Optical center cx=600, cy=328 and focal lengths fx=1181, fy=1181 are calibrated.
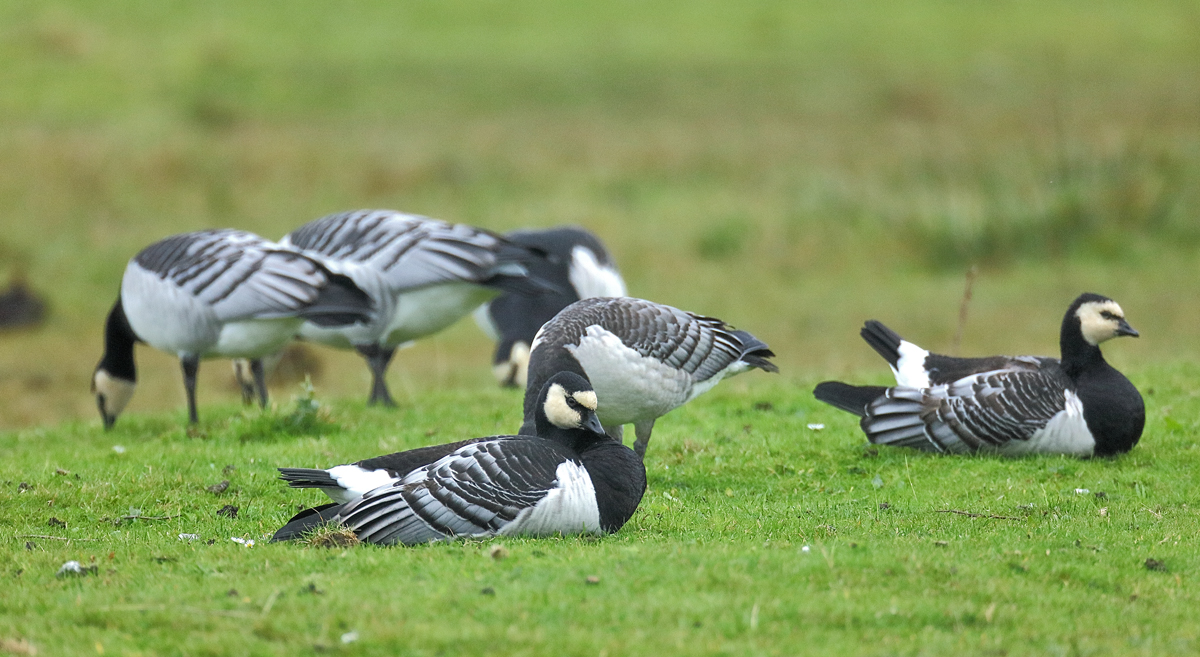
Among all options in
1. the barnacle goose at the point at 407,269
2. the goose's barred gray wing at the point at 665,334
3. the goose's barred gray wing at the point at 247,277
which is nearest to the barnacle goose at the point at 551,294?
the barnacle goose at the point at 407,269

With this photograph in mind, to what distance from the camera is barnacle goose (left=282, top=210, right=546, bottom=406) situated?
41.5 feet

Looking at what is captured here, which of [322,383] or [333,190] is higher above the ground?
[333,190]

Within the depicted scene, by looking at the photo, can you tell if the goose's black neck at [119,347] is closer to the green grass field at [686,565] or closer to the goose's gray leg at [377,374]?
the goose's gray leg at [377,374]

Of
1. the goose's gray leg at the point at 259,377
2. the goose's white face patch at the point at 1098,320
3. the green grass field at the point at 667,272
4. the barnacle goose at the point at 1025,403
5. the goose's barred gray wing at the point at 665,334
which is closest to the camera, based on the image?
the green grass field at the point at 667,272

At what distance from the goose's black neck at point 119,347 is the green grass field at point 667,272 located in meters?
0.59

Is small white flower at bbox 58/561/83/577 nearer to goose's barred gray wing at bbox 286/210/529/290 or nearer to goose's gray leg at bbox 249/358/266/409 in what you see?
goose's barred gray wing at bbox 286/210/529/290

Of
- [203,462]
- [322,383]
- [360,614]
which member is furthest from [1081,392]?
[322,383]

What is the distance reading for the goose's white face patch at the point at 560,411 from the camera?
7180 mm

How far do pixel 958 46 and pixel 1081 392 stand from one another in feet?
115

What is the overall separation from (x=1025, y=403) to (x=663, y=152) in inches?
816

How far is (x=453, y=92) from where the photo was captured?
3566cm

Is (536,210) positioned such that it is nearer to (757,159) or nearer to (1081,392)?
(757,159)

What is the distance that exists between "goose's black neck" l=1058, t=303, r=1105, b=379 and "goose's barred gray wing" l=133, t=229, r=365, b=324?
6.52m

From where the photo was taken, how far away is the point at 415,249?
12773 millimetres
